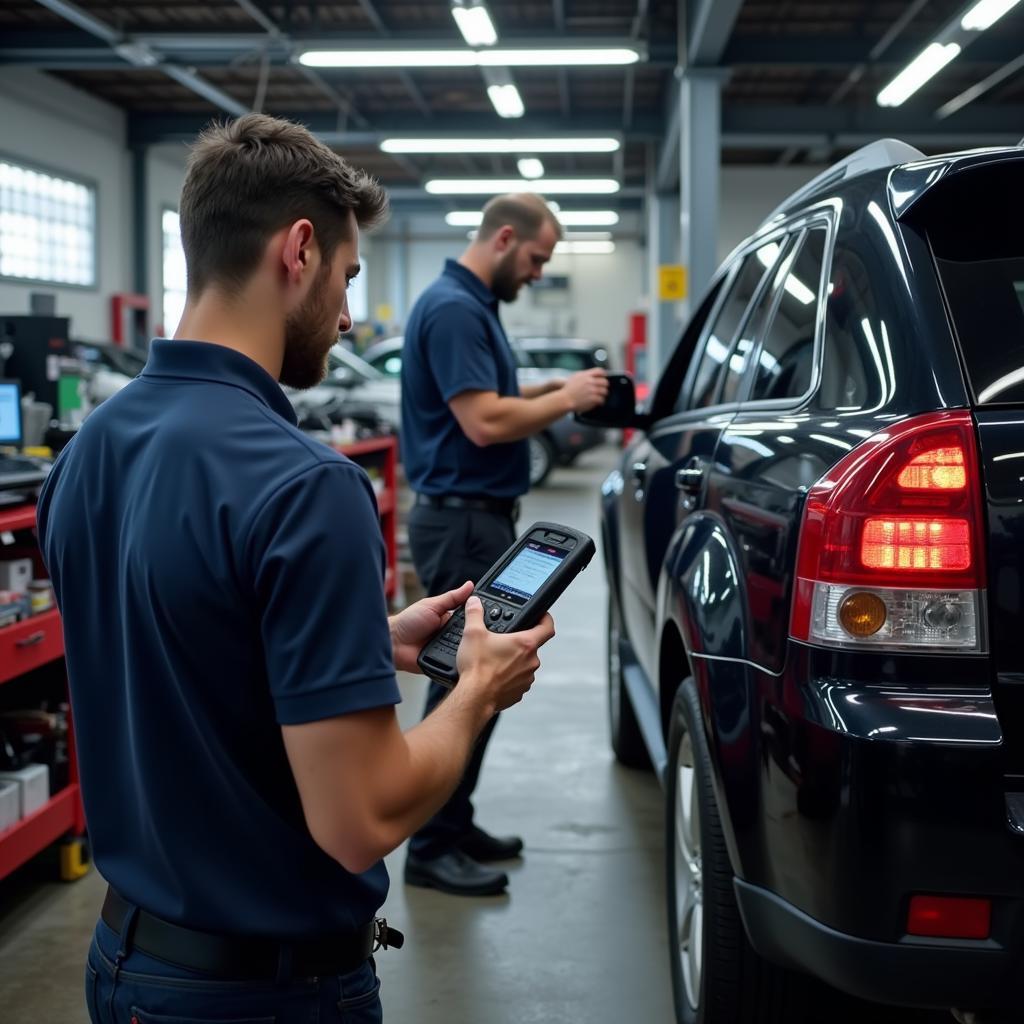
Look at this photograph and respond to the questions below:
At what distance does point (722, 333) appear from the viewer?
3047mm

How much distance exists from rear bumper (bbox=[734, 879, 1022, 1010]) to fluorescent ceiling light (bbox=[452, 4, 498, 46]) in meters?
9.56

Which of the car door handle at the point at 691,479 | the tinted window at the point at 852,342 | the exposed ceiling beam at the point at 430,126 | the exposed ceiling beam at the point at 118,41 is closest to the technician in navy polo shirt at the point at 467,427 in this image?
the car door handle at the point at 691,479

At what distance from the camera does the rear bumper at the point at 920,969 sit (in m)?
1.60

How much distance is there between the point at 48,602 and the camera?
3430 mm

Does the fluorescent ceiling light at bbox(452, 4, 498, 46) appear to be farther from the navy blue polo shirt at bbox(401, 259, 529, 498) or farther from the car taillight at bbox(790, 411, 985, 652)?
the car taillight at bbox(790, 411, 985, 652)

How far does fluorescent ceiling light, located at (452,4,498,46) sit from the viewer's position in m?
10.1

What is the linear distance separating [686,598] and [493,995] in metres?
1.14

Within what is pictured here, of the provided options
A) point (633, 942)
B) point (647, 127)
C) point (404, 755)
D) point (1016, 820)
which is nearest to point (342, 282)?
point (404, 755)

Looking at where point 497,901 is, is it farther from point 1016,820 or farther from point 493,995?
point 1016,820

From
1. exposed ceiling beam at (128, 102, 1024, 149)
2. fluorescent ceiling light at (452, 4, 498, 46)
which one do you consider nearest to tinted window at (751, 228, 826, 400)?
fluorescent ceiling light at (452, 4, 498, 46)

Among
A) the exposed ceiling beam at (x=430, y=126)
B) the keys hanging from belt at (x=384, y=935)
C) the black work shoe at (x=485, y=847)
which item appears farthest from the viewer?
the exposed ceiling beam at (x=430, y=126)

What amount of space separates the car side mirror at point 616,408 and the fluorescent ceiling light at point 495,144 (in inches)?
511

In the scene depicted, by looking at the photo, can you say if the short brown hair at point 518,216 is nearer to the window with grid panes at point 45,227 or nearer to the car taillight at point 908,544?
the car taillight at point 908,544

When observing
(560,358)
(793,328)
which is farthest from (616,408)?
(560,358)
